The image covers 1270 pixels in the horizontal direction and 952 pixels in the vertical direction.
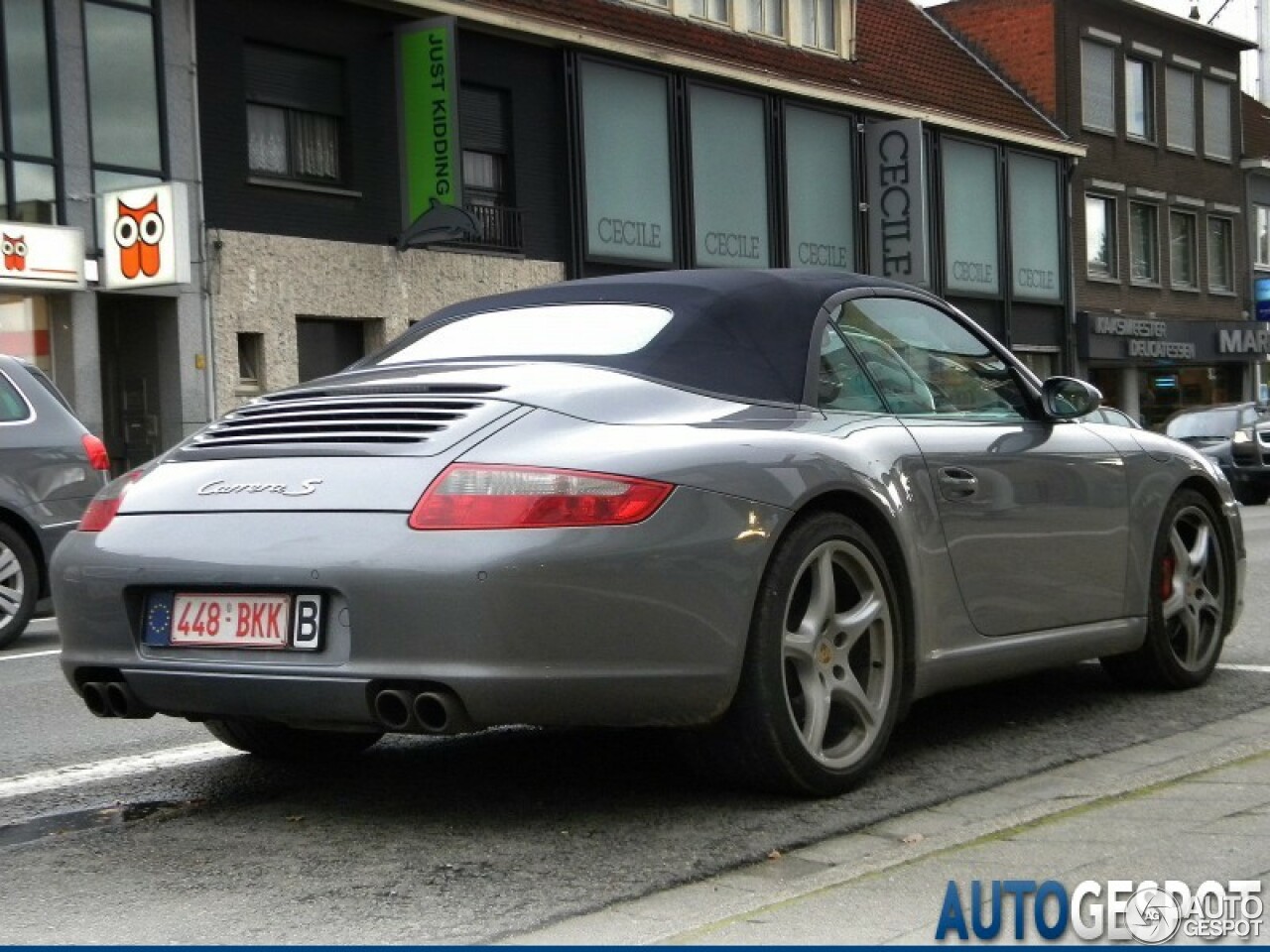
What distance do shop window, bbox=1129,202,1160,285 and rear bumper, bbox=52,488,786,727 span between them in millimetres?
38551

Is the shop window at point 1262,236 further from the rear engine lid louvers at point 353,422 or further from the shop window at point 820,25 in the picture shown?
the rear engine lid louvers at point 353,422

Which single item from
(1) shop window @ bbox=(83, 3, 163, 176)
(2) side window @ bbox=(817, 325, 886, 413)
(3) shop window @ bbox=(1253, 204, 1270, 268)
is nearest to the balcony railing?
(1) shop window @ bbox=(83, 3, 163, 176)

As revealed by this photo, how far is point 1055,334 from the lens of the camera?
38688 millimetres

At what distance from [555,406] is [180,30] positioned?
18757 mm

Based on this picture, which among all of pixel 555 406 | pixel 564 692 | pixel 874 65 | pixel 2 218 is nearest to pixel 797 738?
pixel 564 692

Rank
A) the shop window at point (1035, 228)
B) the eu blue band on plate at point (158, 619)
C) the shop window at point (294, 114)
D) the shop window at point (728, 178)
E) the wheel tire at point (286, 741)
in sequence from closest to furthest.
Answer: the eu blue band on plate at point (158, 619) < the wheel tire at point (286, 741) < the shop window at point (294, 114) < the shop window at point (728, 178) < the shop window at point (1035, 228)

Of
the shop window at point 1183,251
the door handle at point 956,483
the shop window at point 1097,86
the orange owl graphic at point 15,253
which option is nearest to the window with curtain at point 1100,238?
the shop window at point 1097,86

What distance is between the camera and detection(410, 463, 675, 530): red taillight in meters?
4.54

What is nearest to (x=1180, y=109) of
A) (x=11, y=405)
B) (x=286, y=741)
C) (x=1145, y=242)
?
(x=1145, y=242)

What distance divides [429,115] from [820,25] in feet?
37.3

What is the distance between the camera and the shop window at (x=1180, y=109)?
142ft

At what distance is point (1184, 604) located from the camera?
6.93m

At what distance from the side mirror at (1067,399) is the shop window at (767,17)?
26.6m

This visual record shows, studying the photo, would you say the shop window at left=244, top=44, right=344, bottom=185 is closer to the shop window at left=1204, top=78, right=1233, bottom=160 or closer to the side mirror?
the side mirror
